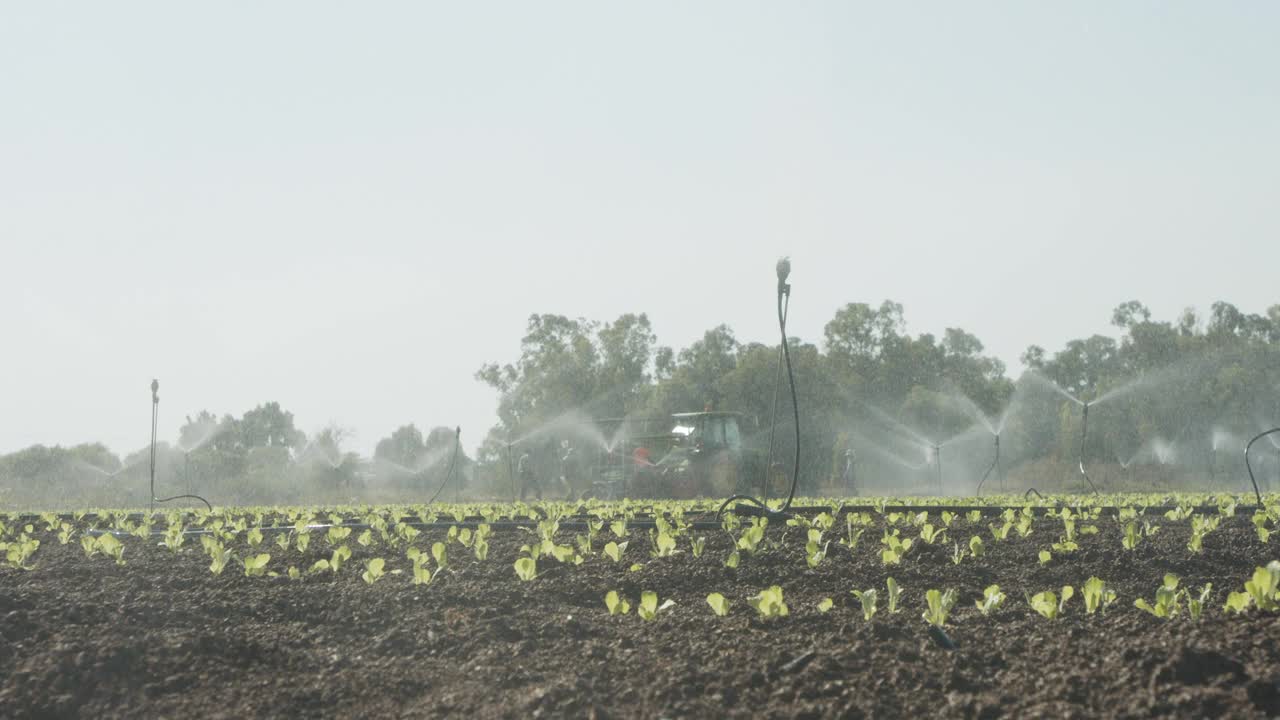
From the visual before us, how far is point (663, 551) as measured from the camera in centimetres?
463

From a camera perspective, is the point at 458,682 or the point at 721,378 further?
the point at 721,378

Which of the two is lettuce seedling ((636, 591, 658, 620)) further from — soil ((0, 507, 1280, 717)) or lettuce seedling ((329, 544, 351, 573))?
lettuce seedling ((329, 544, 351, 573))

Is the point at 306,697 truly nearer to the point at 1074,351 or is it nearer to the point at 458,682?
the point at 458,682

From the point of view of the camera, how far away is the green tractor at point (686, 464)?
58.6ft

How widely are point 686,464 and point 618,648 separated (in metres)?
15.3

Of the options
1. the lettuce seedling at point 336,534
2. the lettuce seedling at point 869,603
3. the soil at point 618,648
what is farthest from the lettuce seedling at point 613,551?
the lettuce seedling at point 336,534

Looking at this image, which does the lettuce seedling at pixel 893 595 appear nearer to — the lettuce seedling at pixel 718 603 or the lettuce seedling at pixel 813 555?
the lettuce seedling at pixel 718 603

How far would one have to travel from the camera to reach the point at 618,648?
8.99ft

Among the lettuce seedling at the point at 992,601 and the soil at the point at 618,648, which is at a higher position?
the lettuce seedling at the point at 992,601

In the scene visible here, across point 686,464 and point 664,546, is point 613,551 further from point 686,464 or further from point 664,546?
point 686,464

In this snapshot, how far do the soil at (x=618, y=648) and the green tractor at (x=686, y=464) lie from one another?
Answer: 43.8ft

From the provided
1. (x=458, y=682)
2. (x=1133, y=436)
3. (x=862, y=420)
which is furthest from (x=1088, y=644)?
(x=862, y=420)

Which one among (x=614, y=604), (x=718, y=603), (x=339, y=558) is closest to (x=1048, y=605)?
(x=718, y=603)

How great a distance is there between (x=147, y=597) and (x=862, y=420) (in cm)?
3464
